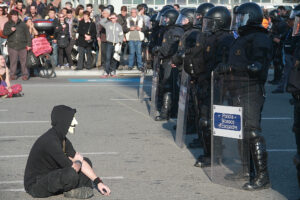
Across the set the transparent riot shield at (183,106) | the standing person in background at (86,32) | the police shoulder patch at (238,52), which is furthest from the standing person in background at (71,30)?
the police shoulder patch at (238,52)

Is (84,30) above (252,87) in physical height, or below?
below

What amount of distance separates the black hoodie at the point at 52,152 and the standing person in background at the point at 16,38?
457 inches

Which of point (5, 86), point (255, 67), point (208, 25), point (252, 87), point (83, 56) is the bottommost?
point (83, 56)

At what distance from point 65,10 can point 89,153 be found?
39.0ft

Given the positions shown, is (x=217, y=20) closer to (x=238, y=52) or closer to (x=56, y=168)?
(x=238, y=52)

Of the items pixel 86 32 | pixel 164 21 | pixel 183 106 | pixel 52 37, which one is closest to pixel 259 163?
pixel 183 106

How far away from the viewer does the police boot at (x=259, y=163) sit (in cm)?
661

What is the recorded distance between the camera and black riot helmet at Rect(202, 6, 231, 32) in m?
7.99

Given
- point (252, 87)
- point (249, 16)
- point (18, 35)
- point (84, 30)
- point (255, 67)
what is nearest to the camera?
point (255, 67)

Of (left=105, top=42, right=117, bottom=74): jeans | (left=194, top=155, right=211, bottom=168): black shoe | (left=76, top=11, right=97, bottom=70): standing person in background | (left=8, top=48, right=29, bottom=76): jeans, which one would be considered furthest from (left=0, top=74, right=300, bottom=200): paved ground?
(left=76, top=11, right=97, bottom=70): standing person in background

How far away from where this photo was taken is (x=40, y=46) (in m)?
17.9

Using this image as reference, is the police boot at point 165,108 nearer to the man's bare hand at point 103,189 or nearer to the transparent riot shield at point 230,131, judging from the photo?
the transparent riot shield at point 230,131

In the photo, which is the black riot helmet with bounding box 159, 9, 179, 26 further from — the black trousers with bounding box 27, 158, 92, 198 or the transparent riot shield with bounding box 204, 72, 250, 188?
the black trousers with bounding box 27, 158, 92, 198

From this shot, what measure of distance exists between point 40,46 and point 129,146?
945cm
